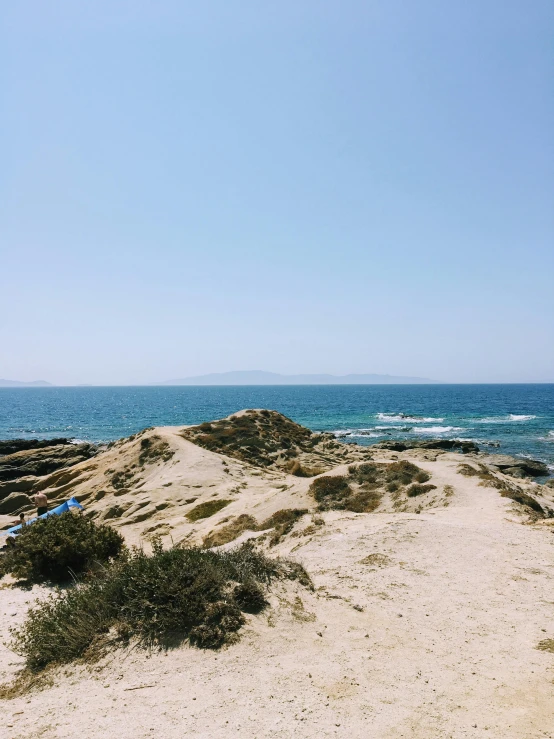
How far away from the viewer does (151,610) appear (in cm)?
830

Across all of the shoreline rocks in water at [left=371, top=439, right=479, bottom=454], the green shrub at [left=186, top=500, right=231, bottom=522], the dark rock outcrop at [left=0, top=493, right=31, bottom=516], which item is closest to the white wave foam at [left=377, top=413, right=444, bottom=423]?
the shoreline rocks in water at [left=371, top=439, right=479, bottom=454]

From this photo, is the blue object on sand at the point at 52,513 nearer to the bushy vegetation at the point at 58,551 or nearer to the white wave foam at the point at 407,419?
the bushy vegetation at the point at 58,551

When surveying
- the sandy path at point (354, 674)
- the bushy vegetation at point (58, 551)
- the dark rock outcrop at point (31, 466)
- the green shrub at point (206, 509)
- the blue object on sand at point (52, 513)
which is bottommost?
the dark rock outcrop at point (31, 466)

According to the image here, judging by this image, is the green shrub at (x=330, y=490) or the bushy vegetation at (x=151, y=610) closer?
the bushy vegetation at (x=151, y=610)

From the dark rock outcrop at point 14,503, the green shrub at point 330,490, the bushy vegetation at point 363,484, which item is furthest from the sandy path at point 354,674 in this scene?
the dark rock outcrop at point 14,503

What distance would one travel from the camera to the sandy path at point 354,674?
5.96 metres

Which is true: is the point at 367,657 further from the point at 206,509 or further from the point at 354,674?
the point at 206,509

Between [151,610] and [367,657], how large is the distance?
3910 mm

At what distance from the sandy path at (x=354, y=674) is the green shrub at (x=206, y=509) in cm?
1151

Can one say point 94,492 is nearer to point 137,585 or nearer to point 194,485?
point 194,485

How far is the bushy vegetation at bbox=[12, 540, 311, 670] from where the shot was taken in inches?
311

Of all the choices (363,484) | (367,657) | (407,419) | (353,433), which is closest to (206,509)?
(363,484)

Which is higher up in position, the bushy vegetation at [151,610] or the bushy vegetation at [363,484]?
the bushy vegetation at [151,610]

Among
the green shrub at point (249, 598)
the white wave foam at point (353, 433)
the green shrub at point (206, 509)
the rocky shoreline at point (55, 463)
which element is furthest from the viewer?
the white wave foam at point (353, 433)
